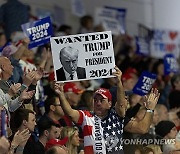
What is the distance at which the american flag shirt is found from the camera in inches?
363

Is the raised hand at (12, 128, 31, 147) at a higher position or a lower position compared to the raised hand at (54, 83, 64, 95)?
lower

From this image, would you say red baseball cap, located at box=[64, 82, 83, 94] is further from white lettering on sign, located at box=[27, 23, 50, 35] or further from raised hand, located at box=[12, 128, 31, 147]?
raised hand, located at box=[12, 128, 31, 147]

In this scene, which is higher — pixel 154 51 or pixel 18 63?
pixel 18 63

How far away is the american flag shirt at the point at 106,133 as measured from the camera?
9.23 meters

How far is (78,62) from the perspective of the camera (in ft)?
31.6

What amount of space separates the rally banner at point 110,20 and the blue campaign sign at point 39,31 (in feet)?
18.3

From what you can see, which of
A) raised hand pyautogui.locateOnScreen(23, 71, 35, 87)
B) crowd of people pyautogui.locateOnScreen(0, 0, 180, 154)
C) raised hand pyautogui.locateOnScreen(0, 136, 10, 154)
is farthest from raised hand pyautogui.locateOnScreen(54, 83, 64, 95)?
raised hand pyautogui.locateOnScreen(0, 136, 10, 154)

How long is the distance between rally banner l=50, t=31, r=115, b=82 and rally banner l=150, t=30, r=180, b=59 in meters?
8.63

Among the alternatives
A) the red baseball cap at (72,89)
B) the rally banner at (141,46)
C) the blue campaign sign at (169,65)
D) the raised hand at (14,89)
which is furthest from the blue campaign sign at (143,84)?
the rally banner at (141,46)

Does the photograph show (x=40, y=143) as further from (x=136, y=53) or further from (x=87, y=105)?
(x=136, y=53)

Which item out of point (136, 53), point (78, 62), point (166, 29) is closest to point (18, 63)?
point (78, 62)

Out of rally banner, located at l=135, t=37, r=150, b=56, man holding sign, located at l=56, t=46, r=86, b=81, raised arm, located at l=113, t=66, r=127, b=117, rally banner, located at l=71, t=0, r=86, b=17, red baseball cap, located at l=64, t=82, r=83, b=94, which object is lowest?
rally banner, located at l=135, t=37, r=150, b=56

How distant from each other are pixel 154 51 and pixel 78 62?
29.1 ft

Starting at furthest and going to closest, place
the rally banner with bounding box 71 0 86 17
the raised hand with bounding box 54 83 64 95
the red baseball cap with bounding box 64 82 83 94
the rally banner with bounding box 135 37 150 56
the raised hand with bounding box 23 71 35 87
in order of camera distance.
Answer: the rally banner with bounding box 71 0 86 17, the rally banner with bounding box 135 37 150 56, the red baseball cap with bounding box 64 82 83 94, the raised hand with bounding box 23 71 35 87, the raised hand with bounding box 54 83 64 95
